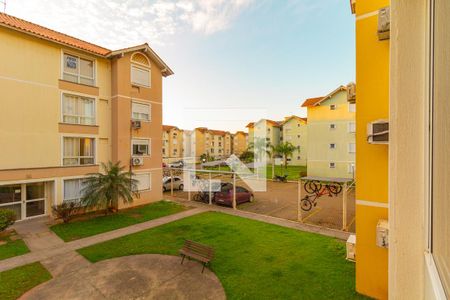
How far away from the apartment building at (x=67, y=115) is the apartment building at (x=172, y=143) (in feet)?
134

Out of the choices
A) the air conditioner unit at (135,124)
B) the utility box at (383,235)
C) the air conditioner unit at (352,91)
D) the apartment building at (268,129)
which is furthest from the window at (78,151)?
the apartment building at (268,129)

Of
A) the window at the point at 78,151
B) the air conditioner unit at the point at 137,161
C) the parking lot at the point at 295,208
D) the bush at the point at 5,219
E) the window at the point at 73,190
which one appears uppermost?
the window at the point at 78,151

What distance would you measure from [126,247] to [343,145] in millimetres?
28434

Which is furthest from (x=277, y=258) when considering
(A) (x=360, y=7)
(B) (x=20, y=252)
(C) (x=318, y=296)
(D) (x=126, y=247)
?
(B) (x=20, y=252)

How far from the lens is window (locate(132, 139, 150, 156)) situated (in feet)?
54.9

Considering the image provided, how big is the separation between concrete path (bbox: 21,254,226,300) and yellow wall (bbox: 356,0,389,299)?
159 inches

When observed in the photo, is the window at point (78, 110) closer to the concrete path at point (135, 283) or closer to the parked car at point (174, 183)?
the parked car at point (174, 183)

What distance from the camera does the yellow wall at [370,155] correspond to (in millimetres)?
5824

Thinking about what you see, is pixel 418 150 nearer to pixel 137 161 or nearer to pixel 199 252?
pixel 199 252

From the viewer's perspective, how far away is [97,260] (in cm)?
850

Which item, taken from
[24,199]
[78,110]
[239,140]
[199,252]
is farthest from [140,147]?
[239,140]

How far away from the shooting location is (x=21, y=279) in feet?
23.6

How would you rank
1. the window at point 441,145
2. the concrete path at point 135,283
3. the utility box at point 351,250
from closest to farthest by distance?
the window at point 441,145, the concrete path at point 135,283, the utility box at point 351,250

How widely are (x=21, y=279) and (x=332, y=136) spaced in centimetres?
3167
